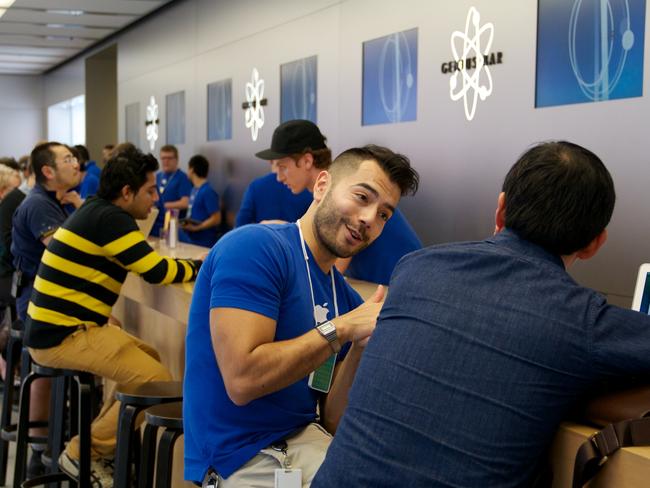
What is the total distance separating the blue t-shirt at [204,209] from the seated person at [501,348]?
6932 millimetres

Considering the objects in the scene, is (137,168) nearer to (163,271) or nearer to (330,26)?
(163,271)

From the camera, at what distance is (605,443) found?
120 centimetres

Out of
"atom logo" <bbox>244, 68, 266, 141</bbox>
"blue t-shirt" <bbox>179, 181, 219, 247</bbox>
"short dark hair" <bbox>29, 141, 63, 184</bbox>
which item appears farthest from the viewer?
"blue t-shirt" <bbox>179, 181, 219, 247</bbox>

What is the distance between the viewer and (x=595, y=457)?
1201mm

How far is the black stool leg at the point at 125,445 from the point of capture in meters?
2.79

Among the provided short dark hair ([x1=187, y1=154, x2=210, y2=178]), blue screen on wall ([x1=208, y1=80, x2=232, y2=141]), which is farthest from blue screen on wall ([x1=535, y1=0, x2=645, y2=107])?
short dark hair ([x1=187, y1=154, x2=210, y2=178])

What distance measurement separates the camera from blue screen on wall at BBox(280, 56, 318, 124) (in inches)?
254

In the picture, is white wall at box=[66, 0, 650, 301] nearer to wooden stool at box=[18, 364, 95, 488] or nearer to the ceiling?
the ceiling

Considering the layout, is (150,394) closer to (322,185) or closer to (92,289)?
(92,289)

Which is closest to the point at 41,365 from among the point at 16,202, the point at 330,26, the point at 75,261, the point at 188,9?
the point at 75,261

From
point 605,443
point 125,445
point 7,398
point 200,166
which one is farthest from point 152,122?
point 605,443

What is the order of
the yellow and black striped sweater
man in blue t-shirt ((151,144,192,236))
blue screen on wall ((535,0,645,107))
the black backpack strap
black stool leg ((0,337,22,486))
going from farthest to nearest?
man in blue t-shirt ((151,144,192,236)), black stool leg ((0,337,22,486)), blue screen on wall ((535,0,645,107)), the yellow and black striped sweater, the black backpack strap

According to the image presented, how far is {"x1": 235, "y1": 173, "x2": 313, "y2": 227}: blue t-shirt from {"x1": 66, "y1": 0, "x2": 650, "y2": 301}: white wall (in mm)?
661

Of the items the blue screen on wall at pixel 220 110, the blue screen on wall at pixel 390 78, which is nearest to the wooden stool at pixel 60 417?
the blue screen on wall at pixel 390 78
